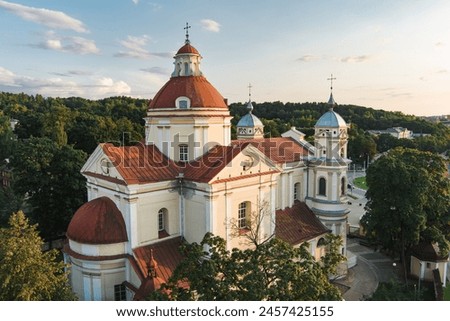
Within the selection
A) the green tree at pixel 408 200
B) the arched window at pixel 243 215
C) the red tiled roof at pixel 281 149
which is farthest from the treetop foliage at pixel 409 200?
the arched window at pixel 243 215

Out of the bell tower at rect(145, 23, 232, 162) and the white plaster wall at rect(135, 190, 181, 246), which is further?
the bell tower at rect(145, 23, 232, 162)

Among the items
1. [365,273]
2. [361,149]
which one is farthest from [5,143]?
[361,149]

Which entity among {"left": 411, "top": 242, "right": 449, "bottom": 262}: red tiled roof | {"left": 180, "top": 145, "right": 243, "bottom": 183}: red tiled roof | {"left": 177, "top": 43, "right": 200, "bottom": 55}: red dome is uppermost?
{"left": 177, "top": 43, "right": 200, "bottom": 55}: red dome

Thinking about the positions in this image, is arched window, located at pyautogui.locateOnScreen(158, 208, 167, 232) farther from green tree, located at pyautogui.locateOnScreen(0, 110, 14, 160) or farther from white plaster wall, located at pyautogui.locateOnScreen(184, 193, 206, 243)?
green tree, located at pyautogui.locateOnScreen(0, 110, 14, 160)

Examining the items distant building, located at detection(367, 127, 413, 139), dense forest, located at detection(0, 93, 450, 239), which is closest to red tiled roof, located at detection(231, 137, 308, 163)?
dense forest, located at detection(0, 93, 450, 239)

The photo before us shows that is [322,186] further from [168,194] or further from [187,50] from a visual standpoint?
[187,50]

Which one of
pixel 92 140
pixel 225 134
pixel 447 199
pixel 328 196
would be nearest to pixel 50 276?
pixel 225 134

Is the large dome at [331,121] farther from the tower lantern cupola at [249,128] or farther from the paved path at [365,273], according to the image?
the tower lantern cupola at [249,128]
